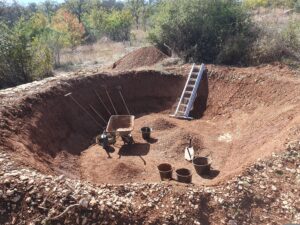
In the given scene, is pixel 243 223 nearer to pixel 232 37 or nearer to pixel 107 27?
pixel 232 37

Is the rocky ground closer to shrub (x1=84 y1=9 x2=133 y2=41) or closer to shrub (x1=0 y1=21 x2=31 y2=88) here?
shrub (x1=0 y1=21 x2=31 y2=88)

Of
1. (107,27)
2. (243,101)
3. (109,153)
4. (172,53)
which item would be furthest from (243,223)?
(107,27)

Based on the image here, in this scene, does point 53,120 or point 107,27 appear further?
point 107,27

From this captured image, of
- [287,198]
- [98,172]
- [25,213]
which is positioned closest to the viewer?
[25,213]

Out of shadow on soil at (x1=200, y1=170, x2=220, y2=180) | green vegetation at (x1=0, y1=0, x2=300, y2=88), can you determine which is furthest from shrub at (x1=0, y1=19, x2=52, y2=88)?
shadow on soil at (x1=200, y1=170, x2=220, y2=180)

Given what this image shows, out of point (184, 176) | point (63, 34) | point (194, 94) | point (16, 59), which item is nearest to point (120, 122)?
point (194, 94)

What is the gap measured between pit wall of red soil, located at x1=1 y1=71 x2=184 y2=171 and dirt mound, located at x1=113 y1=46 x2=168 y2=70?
1.74 m

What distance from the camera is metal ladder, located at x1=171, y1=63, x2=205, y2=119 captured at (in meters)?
12.0

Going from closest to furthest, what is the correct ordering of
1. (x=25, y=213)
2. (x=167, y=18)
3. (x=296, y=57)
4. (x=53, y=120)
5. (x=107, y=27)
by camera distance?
(x=25, y=213) < (x=53, y=120) < (x=296, y=57) < (x=167, y=18) < (x=107, y=27)

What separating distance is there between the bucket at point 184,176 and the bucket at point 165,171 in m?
0.23

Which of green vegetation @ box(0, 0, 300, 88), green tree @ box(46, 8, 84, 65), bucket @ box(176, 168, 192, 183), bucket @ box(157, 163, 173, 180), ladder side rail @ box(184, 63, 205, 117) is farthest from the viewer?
green tree @ box(46, 8, 84, 65)

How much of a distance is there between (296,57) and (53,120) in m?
9.88

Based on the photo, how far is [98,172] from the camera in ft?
27.6

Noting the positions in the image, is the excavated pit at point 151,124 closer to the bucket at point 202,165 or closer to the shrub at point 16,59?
the bucket at point 202,165
